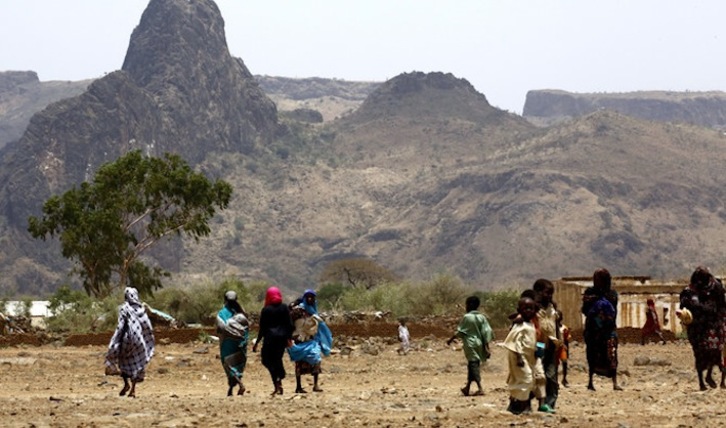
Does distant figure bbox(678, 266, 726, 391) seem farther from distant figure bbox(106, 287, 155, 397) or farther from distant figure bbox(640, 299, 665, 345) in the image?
distant figure bbox(640, 299, 665, 345)

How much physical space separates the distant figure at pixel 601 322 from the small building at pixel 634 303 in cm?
1941

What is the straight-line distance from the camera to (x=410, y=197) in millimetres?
182500

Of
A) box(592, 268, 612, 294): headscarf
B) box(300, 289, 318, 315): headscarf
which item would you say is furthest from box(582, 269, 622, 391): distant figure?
box(300, 289, 318, 315): headscarf

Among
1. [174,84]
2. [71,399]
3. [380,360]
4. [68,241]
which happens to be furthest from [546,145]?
[71,399]

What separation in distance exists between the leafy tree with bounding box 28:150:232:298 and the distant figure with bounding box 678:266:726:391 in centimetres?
3334

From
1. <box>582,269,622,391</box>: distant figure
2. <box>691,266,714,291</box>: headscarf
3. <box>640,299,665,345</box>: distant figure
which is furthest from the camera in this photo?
<box>640,299,665,345</box>: distant figure

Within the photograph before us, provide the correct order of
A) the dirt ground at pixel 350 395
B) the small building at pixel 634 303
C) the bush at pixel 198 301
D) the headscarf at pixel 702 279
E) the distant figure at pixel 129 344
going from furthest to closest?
the bush at pixel 198 301 < the small building at pixel 634 303 < the headscarf at pixel 702 279 < the distant figure at pixel 129 344 < the dirt ground at pixel 350 395

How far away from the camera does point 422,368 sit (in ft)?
85.4

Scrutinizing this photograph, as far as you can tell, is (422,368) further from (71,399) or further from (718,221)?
(718,221)

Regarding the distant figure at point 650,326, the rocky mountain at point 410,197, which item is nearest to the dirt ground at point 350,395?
the distant figure at point 650,326

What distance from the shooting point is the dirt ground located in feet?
46.0

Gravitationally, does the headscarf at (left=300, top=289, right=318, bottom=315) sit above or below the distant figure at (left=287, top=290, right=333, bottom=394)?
above

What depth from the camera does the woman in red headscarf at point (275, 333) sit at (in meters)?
18.6

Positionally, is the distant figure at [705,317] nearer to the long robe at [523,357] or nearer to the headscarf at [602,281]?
the headscarf at [602,281]
